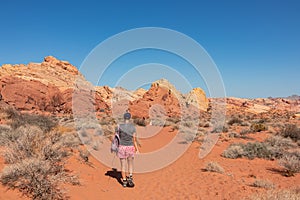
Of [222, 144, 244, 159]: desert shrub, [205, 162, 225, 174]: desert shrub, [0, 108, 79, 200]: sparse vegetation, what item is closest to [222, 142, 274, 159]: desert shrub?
[222, 144, 244, 159]: desert shrub

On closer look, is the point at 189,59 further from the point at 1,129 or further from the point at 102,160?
the point at 1,129

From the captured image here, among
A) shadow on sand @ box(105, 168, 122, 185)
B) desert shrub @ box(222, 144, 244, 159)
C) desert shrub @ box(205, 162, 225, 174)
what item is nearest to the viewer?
shadow on sand @ box(105, 168, 122, 185)

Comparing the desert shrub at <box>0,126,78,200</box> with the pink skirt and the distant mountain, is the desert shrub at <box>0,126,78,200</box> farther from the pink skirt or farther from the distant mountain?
the distant mountain

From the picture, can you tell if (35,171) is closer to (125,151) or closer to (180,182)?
(125,151)

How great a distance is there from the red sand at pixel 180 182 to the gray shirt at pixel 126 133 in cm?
123

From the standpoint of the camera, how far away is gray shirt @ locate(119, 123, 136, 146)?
650 cm

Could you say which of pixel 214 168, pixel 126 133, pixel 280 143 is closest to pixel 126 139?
pixel 126 133

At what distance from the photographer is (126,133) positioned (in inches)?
256

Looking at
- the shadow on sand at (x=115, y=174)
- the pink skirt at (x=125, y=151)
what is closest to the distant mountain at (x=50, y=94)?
the shadow on sand at (x=115, y=174)

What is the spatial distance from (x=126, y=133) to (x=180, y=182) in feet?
8.67

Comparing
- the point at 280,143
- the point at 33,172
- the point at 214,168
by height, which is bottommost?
the point at 33,172

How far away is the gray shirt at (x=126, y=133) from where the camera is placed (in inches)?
256

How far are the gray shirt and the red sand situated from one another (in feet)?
4.04

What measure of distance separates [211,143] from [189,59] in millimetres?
5124
